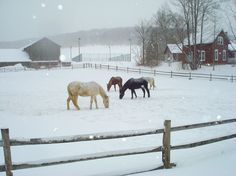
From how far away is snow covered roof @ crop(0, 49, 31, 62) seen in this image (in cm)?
5904

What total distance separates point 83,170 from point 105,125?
4.63 metres

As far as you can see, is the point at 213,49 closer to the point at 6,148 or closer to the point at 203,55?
the point at 203,55

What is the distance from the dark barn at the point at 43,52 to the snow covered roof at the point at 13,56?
4.06 feet

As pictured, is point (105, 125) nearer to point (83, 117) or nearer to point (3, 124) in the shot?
point (83, 117)

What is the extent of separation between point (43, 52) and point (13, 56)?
6743 mm

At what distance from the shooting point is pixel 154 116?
1294cm

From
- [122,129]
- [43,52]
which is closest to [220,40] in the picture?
[43,52]

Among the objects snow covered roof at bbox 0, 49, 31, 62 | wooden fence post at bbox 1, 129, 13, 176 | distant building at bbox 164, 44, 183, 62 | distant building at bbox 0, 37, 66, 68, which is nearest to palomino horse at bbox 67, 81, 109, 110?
wooden fence post at bbox 1, 129, 13, 176

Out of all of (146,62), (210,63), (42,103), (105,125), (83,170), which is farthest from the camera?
(146,62)

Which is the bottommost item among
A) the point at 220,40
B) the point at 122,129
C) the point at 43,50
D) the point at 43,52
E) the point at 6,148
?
the point at 122,129

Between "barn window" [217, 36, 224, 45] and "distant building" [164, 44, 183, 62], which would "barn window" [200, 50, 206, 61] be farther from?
"distant building" [164, 44, 183, 62]

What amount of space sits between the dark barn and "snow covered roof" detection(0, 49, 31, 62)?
4.06 feet

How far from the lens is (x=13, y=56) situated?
2377 inches

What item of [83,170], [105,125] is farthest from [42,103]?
[83,170]
